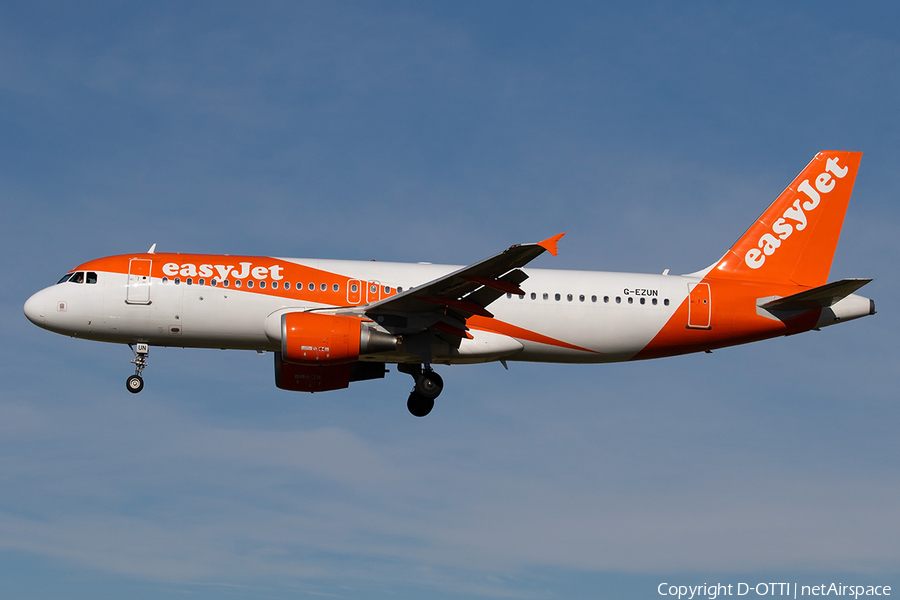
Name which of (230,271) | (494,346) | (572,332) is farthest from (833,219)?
(230,271)

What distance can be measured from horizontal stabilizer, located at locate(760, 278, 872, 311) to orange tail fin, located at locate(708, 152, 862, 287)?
1331 mm

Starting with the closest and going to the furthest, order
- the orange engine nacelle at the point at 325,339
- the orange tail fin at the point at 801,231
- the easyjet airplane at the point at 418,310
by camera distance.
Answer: the orange engine nacelle at the point at 325,339 < the easyjet airplane at the point at 418,310 < the orange tail fin at the point at 801,231

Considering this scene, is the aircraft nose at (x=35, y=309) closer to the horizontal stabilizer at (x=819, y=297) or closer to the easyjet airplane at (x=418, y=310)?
the easyjet airplane at (x=418, y=310)

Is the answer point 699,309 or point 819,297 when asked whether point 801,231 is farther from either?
point 699,309

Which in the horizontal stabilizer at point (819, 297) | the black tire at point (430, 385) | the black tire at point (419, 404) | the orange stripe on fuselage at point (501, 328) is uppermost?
the horizontal stabilizer at point (819, 297)

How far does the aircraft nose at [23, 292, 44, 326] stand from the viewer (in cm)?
2564

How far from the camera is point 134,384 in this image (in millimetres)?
25875

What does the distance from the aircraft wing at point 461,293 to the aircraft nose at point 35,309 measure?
349 inches

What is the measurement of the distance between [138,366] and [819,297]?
19.0 metres

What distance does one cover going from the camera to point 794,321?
27703mm

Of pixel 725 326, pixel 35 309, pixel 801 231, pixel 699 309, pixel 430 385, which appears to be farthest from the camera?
pixel 801 231

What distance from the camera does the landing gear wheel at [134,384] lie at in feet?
84.6

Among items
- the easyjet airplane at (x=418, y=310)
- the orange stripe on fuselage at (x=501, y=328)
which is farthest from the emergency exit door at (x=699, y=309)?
the orange stripe on fuselage at (x=501, y=328)

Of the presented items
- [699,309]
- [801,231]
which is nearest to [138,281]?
[699,309]
